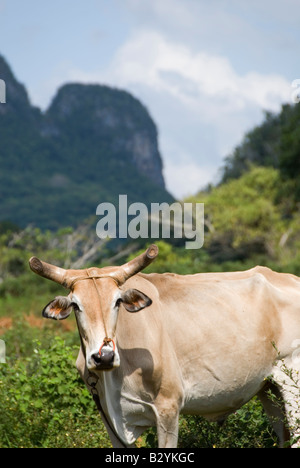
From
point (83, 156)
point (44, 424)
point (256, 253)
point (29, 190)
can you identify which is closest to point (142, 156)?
point (83, 156)

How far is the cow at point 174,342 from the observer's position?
5660 mm

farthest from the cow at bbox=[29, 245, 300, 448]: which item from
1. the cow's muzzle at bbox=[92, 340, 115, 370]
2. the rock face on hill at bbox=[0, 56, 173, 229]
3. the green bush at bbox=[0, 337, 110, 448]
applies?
the rock face on hill at bbox=[0, 56, 173, 229]

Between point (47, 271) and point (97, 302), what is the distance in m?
0.47

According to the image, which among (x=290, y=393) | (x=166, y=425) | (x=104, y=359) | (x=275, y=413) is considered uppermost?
(x=104, y=359)

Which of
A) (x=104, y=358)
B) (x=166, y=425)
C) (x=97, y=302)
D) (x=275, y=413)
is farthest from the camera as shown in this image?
(x=275, y=413)

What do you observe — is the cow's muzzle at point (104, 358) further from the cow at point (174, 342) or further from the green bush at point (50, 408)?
the green bush at point (50, 408)

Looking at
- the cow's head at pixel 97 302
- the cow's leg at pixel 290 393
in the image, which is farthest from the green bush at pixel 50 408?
the cow's head at pixel 97 302

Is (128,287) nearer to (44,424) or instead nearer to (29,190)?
(44,424)

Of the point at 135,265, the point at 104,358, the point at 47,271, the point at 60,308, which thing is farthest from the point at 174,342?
the point at 47,271

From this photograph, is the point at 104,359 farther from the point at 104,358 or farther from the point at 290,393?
the point at 290,393

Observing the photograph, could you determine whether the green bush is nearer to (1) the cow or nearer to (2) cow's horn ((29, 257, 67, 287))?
(1) the cow

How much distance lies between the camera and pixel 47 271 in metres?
5.78
